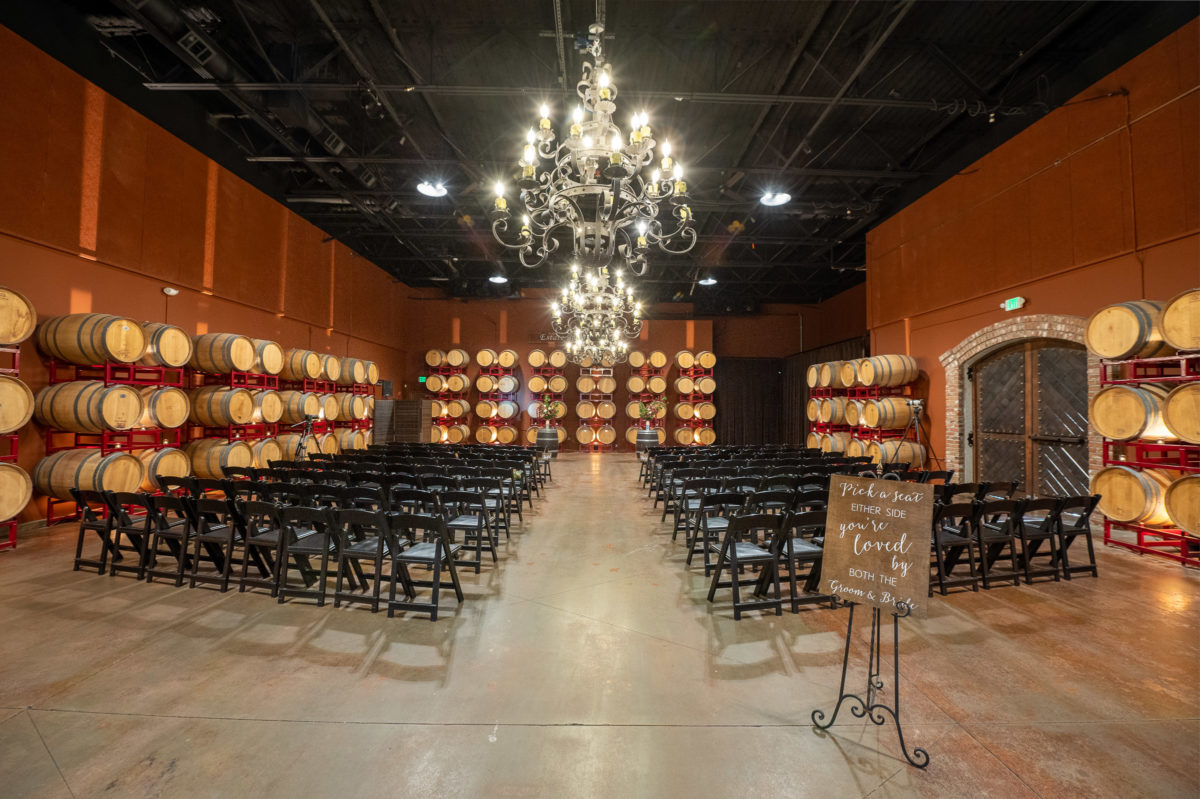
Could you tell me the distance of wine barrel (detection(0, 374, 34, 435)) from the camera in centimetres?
459

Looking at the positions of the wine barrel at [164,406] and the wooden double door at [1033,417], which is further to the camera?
the wooden double door at [1033,417]

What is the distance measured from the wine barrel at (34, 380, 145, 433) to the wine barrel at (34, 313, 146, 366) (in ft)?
1.06

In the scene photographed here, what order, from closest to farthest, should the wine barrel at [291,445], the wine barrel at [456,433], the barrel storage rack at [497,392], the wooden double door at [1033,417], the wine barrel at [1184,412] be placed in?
the wine barrel at [1184,412]
the wooden double door at [1033,417]
the wine barrel at [291,445]
the wine barrel at [456,433]
the barrel storage rack at [497,392]

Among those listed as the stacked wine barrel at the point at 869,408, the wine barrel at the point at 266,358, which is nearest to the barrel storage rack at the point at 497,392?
the wine barrel at the point at 266,358

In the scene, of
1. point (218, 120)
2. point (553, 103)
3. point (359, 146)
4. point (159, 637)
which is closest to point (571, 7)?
point (553, 103)

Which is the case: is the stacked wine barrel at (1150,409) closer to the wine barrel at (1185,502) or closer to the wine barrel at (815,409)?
the wine barrel at (1185,502)

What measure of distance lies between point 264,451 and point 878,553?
866cm

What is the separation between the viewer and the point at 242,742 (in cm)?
204

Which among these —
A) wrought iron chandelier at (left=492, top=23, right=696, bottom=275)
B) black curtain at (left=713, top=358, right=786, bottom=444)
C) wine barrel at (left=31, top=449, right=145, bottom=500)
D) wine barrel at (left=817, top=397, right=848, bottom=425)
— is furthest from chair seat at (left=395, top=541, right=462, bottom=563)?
black curtain at (left=713, top=358, right=786, bottom=444)

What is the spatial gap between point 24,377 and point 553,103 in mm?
7055

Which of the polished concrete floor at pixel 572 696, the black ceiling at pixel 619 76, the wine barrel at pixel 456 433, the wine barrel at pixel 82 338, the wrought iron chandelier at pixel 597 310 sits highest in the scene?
the black ceiling at pixel 619 76

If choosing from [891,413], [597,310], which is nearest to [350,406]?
[597,310]

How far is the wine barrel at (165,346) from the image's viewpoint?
624 centimetres

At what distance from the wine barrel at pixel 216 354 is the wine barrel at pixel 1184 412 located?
1115cm
